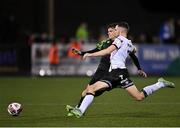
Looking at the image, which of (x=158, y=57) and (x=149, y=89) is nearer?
(x=149, y=89)

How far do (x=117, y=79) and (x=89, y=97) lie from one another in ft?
2.12

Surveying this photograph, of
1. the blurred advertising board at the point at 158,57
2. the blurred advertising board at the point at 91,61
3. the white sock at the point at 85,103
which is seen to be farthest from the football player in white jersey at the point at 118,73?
the blurred advertising board at the point at 158,57

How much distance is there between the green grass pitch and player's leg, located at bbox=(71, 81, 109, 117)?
166 millimetres

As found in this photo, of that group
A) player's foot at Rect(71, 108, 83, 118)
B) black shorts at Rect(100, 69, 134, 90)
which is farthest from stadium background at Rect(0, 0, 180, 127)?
black shorts at Rect(100, 69, 134, 90)

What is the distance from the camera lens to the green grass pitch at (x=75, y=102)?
1198cm

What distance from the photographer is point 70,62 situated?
28.9 m

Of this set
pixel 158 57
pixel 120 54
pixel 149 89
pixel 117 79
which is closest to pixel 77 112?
pixel 117 79

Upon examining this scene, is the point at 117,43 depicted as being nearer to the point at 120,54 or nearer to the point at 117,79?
→ the point at 120,54

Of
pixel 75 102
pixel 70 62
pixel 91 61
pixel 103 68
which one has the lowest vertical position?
pixel 70 62

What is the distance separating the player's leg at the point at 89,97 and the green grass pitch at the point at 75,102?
17 cm

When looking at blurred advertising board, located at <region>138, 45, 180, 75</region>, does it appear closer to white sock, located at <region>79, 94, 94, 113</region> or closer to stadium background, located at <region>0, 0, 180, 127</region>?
stadium background, located at <region>0, 0, 180, 127</region>

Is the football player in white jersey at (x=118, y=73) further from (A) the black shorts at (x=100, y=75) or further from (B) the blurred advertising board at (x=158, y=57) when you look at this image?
(B) the blurred advertising board at (x=158, y=57)

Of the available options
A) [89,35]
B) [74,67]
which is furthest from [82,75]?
[89,35]

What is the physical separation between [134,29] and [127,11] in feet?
3.60
